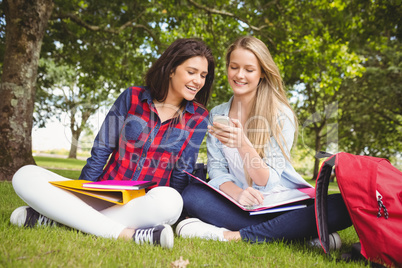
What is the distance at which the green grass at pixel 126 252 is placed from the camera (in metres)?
1.76

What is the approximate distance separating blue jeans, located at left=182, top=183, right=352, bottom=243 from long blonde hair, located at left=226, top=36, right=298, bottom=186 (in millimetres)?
383

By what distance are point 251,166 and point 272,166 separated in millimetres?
217

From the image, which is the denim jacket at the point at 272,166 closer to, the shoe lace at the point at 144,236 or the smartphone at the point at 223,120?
the smartphone at the point at 223,120

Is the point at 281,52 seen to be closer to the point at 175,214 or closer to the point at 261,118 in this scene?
the point at 261,118

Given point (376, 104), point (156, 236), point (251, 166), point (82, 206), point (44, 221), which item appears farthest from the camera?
point (376, 104)

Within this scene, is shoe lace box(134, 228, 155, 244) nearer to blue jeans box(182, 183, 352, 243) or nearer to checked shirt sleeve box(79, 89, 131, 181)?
blue jeans box(182, 183, 352, 243)

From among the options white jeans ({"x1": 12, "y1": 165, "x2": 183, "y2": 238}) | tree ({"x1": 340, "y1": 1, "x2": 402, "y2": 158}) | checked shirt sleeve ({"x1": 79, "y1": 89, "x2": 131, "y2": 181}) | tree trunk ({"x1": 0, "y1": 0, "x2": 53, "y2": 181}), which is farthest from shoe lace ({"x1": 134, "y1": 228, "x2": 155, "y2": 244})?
tree ({"x1": 340, "y1": 1, "x2": 402, "y2": 158})

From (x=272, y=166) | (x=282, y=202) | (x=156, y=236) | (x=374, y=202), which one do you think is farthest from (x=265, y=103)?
(x=156, y=236)

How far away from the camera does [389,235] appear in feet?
6.19

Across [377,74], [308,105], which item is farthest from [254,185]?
[308,105]

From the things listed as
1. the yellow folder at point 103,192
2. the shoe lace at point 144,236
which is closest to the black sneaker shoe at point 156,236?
the shoe lace at point 144,236

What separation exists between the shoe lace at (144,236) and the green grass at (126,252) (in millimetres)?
64

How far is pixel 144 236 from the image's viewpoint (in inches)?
88.5

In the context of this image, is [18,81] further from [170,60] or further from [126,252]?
[126,252]
